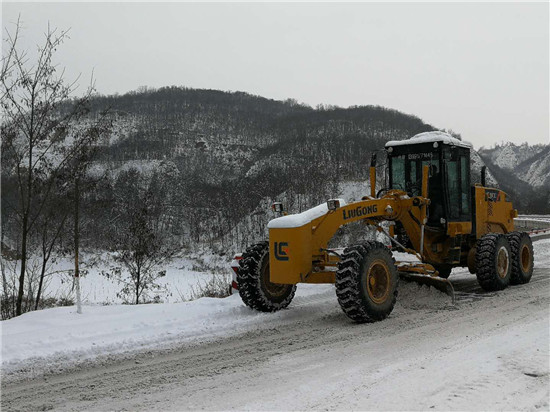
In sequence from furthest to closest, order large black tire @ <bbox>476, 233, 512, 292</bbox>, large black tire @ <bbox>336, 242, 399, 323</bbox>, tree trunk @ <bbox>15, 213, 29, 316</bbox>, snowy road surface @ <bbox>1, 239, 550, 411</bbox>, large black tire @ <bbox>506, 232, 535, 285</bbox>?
large black tire @ <bbox>506, 232, 535, 285</bbox> < large black tire @ <bbox>476, 233, 512, 292</bbox> < tree trunk @ <bbox>15, 213, 29, 316</bbox> < large black tire @ <bbox>336, 242, 399, 323</bbox> < snowy road surface @ <bbox>1, 239, 550, 411</bbox>

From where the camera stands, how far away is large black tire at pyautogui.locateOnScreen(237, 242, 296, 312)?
788cm

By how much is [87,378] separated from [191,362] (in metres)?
1.09

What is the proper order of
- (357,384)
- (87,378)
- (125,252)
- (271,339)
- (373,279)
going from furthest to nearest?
(125,252) → (373,279) → (271,339) → (87,378) → (357,384)

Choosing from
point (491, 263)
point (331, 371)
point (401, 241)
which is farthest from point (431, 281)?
point (331, 371)

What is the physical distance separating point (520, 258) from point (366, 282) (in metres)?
5.40

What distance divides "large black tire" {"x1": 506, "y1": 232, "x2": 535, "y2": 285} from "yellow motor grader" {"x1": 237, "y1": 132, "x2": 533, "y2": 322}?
2 cm

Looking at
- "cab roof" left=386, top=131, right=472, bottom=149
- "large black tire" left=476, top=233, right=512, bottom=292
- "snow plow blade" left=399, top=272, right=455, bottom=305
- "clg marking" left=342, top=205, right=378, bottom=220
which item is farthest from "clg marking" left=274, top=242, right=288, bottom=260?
"large black tire" left=476, top=233, right=512, bottom=292

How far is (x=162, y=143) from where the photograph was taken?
132375 mm

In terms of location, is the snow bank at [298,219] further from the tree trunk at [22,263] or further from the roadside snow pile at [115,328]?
the tree trunk at [22,263]

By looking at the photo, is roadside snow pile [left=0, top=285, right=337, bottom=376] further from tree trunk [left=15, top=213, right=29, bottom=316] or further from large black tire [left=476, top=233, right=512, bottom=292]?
large black tire [left=476, top=233, right=512, bottom=292]

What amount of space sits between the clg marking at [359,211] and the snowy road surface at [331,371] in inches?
64.3

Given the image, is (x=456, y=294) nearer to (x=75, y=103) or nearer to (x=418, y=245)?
(x=418, y=245)

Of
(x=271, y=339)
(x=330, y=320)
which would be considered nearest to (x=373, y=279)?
(x=330, y=320)

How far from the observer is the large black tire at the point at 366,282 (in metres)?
6.91
